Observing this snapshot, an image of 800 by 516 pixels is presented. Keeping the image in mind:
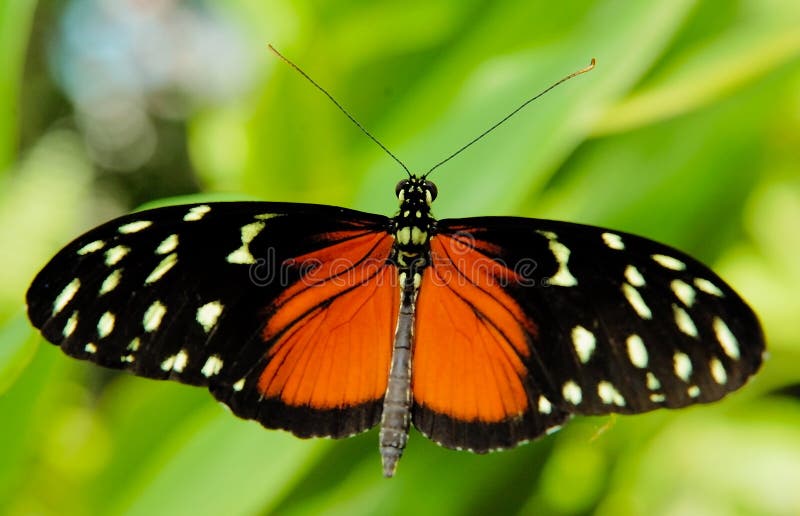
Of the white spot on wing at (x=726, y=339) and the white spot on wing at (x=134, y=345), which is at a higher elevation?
the white spot on wing at (x=134, y=345)

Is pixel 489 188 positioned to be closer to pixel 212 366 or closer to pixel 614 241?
pixel 614 241

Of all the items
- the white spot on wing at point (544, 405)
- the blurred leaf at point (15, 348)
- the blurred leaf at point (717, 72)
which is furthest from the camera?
the blurred leaf at point (717, 72)

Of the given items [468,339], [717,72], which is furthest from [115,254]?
[717,72]

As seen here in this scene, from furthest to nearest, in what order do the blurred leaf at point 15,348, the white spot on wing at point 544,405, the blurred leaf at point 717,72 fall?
the blurred leaf at point 717,72 < the white spot on wing at point 544,405 < the blurred leaf at point 15,348

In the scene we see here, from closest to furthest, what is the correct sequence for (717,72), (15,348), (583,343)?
(15,348) < (583,343) < (717,72)

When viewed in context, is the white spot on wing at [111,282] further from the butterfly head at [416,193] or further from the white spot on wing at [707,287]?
the white spot on wing at [707,287]

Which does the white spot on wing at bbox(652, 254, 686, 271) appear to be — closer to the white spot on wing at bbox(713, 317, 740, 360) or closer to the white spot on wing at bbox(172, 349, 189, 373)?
the white spot on wing at bbox(713, 317, 740, 360)

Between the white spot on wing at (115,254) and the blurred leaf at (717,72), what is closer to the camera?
the white spot on wing at (115,254)

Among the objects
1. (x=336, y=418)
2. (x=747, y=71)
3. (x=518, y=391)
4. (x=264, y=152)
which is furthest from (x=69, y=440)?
(x=747, y=71)

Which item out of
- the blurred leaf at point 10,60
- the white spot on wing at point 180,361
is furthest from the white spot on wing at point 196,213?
the blurred leaf at point 10,60
